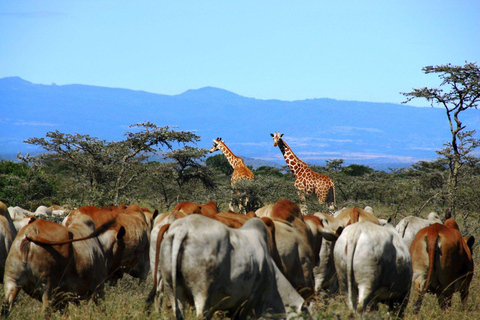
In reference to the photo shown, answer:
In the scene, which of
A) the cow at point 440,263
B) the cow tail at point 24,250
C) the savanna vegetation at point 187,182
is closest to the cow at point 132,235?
the cow tail at point 24,250

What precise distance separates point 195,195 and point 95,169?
13.1 feet

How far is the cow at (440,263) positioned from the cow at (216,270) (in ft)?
7.86

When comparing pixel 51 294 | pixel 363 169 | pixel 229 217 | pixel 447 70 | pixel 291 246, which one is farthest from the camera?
pixel 363 169

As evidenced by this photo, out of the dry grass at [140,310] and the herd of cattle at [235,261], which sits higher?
the herd of cattle at [235,261]

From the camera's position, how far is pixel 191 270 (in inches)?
211

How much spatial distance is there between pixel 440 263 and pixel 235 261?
3246 mm

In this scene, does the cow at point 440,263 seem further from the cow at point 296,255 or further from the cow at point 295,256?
the cow at point 295,256

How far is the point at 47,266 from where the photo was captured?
6.46 metres

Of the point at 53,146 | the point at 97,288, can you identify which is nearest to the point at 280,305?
the point at 97,288

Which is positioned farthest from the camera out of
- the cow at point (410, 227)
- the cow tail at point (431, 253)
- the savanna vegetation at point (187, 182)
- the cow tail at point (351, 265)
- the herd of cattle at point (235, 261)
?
the savanna vegetation at point (187, 182)

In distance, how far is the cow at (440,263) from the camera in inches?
296

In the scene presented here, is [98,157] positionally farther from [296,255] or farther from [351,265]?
[351,265]

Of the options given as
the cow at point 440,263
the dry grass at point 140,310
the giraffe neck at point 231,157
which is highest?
the giraffe neck at point 231,157

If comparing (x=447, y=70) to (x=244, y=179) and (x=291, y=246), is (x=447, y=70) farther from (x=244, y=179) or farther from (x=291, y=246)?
(x=291, y=246)
